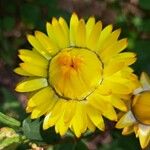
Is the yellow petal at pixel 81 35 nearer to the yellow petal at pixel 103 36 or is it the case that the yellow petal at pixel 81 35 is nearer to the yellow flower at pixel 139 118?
the yellow petal at pixel 103 36

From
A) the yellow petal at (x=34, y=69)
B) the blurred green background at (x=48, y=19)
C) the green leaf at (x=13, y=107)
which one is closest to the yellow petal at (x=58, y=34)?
the yellow petal at (x=34, y=69)

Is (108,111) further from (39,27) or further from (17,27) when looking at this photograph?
(17,27)

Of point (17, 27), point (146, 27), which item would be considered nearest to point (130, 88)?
point (146, 27)

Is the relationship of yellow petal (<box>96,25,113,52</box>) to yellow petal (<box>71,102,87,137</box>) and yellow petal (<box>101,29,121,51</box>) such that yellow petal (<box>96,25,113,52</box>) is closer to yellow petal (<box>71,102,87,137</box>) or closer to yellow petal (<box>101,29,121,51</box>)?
yellow petal (<box>101,29,121,51</box>)

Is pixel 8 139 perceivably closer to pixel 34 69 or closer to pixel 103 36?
pixel 34 69

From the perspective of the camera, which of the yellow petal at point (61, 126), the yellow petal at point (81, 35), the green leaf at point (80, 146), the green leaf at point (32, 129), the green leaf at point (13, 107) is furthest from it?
the green leaf at point (13, 107)

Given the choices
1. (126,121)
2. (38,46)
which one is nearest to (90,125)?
(126,121)
